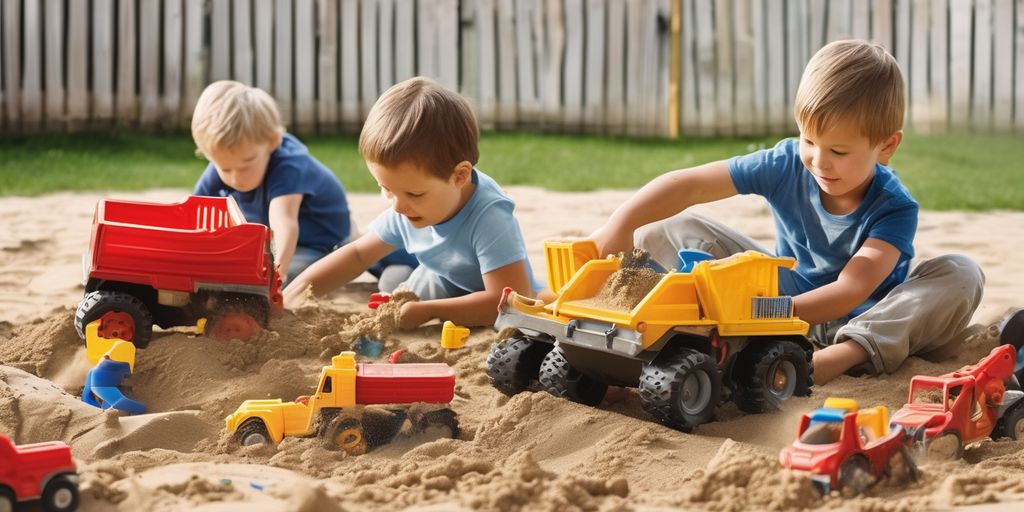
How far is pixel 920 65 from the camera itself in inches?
404

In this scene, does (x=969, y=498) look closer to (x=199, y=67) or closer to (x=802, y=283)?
(x=802, y=283)

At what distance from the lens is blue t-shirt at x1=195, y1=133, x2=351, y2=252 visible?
4758 mm

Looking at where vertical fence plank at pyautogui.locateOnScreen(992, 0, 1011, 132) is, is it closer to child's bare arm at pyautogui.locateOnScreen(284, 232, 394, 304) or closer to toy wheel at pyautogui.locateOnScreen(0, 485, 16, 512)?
child's bare arm at pyautogui.locateOnScreen(284, 232, 394, 304)

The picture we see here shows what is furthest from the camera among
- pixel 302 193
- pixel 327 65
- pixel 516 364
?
pixel 327 65

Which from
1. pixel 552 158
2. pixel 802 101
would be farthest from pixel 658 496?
pixel 552 158

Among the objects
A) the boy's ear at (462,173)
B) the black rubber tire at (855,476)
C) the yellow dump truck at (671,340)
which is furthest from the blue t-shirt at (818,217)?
the black rubber tire at (855,476)

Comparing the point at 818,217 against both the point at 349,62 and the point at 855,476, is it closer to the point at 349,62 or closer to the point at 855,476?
the point at 855,476

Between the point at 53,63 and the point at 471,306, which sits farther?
the point at 53,63

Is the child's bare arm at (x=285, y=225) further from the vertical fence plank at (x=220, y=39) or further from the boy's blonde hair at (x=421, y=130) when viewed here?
the vertical fence plank at (x=220, y=39)

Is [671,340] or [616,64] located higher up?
[616,64]

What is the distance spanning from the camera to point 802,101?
3270mm

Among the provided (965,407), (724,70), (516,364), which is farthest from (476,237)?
(724,70)

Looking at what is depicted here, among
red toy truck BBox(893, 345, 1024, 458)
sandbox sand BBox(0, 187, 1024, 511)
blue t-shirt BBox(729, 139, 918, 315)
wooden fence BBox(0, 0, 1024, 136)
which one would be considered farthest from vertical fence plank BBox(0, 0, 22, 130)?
red toy truck BBox(893, 345, 1024, 458)

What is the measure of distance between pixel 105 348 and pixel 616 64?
7.88 m
